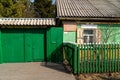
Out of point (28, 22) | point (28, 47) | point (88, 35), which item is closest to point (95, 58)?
point (88, 35)

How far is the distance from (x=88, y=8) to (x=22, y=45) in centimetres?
545

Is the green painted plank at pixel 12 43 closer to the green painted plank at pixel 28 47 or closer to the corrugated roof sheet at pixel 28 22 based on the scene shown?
the green painted plank at pixel 28 47

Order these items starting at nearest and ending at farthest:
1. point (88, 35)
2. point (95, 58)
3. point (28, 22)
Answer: point (95, 58) → point (28, 22) → point (88, 35)

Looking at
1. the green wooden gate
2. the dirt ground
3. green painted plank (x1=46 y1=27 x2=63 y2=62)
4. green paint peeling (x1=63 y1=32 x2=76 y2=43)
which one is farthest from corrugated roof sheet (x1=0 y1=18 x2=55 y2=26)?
the dirt ground

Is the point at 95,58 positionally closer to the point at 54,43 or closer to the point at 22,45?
the point at 54,43

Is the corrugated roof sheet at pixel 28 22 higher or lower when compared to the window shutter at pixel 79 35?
higher

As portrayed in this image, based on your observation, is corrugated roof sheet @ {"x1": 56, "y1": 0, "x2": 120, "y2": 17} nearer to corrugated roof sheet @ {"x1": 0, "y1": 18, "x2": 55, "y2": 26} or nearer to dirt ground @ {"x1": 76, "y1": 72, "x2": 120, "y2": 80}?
corrugated roof sheet @ {"x1": 0, "y1": 18, "x2": 55, "y2": 26}

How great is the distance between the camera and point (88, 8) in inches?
625

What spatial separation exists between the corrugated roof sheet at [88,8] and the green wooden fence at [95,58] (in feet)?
14.9

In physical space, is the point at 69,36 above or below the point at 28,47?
above

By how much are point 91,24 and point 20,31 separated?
4.44m

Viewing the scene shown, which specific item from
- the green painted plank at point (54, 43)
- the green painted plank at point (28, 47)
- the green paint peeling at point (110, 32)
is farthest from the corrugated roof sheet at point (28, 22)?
the green paint peeling at point (110, 32)

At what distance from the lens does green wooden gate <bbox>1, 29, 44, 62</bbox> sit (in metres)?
13.5

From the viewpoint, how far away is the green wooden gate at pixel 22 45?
1351 centimetres
